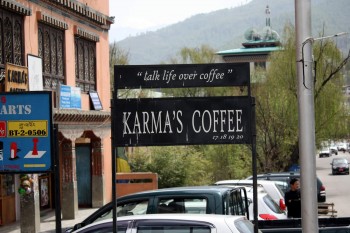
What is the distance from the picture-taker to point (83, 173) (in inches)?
1249

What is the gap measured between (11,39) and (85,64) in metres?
7.78

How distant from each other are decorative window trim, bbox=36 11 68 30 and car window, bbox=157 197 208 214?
14544 mm

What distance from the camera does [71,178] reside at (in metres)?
27.0

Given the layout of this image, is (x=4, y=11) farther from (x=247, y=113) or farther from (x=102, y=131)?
(x=247, y=113)

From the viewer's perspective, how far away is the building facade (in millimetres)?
23719

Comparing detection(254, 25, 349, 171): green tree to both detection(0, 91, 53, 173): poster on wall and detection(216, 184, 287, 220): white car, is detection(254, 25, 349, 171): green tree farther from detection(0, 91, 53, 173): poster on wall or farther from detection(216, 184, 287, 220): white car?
detection(0, 91, 53, 173): poster on wall

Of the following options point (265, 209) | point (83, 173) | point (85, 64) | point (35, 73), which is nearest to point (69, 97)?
point (35, 73)

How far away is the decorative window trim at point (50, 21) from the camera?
25000 mm

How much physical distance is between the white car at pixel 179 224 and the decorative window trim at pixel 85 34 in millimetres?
19708

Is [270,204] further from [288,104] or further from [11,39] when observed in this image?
[288,104]

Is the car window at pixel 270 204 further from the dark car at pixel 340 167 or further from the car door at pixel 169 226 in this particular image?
the dark car at pixel 340 167

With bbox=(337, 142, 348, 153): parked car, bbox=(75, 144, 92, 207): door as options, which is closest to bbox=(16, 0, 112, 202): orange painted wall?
bbox=(75, 144, 92, 207): door

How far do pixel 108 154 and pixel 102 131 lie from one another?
2.46 m

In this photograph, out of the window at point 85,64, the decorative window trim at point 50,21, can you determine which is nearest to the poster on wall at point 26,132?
the decorative window trim at point 50,21
